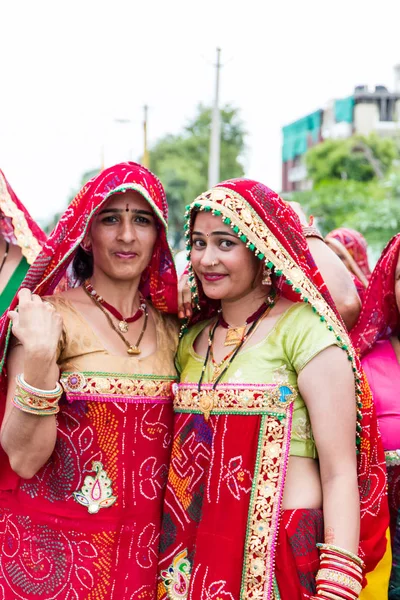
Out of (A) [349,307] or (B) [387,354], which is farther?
(A) [349,307]

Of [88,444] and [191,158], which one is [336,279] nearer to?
[88,444]

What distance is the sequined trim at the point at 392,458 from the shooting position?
9.59 feet

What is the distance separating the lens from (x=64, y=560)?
2699 mm

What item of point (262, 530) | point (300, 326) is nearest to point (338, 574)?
point (262, 530)

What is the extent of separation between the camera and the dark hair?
3123 mm

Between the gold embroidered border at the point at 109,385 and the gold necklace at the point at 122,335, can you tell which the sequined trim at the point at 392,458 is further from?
the gold necklace at the point at 122,335

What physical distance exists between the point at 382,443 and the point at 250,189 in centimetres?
105

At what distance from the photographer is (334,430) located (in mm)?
2482

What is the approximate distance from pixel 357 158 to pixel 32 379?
37718mm

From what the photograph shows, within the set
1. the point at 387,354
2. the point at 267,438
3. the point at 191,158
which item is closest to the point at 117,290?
the point at 267,438

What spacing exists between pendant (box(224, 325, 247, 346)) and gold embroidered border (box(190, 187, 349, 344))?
0.26 metres

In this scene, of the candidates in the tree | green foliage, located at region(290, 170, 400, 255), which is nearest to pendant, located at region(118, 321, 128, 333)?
green foliage, located at region(290, 170, 400, 255)

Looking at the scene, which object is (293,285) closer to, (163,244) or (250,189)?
(250,189)

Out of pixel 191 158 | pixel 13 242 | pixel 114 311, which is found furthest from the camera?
pixel 191 158
